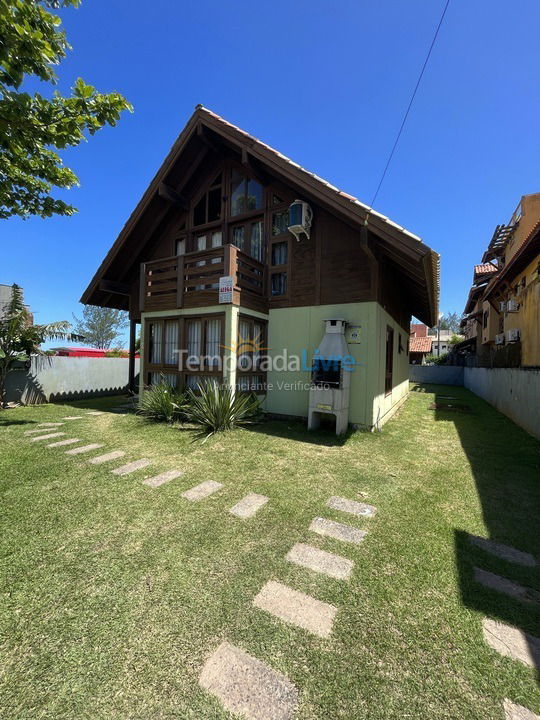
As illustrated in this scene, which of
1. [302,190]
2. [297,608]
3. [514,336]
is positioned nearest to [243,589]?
[297,608]

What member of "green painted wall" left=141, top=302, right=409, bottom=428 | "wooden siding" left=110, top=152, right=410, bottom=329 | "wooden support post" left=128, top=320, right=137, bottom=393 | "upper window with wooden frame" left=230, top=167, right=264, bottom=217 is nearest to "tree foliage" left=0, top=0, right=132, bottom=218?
"wooden siding" left=110, top=152, right=410, bottom=329

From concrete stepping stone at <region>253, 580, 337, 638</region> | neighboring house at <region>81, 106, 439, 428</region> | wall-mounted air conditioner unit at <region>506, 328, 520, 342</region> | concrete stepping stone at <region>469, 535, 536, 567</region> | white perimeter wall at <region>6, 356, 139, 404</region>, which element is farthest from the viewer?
wall-mounted air conditioner unit at <region>506, 328, 520, 342</region>

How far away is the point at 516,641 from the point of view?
6.39 feet

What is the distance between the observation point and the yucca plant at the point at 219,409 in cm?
677

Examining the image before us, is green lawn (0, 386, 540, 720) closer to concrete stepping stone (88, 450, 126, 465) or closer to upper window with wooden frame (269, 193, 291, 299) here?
concrete stepping stone (88, 450, 126, 465)

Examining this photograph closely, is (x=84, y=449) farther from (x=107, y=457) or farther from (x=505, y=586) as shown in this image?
(x=505, y=586)

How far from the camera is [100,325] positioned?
44.5 metres

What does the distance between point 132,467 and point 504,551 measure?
4.75 meters

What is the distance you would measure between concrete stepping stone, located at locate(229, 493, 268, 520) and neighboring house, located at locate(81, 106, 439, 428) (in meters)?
3.63

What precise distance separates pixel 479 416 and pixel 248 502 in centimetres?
953

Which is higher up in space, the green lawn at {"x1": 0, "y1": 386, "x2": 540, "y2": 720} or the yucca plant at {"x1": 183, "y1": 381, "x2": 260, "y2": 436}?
the yucca plant at {"x1": 183, "y1": 381, "x2": 260, "y2": 436}

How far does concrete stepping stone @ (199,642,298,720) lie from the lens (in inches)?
59.4

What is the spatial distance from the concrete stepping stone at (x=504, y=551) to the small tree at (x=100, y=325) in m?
47.9

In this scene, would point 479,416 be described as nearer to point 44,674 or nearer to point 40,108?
point 44,674
